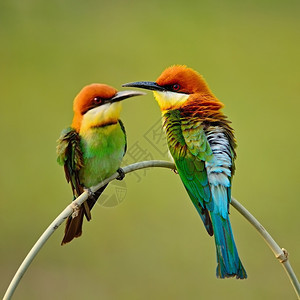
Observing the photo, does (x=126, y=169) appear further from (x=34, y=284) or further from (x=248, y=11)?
(x=248, y=11)

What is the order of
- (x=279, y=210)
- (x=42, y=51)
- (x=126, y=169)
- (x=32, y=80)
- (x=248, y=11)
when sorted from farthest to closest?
(x=248, y=11) < (x=42, y=51) < (x=32, y=80) < (x=279, y=210) < (x=126, y=169)

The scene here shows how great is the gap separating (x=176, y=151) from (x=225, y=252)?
14.8 inches

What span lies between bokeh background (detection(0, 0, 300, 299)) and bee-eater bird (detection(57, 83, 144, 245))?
182 millimetres

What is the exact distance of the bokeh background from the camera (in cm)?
338

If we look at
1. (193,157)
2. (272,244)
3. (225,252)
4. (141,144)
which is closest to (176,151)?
(193,157)

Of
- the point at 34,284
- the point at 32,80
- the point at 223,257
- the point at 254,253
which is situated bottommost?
the point at 254,253

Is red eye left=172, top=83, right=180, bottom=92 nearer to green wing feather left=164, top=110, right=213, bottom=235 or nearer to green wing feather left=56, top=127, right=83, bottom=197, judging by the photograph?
green wing feather left=164, top=110, right=213, bottom=235

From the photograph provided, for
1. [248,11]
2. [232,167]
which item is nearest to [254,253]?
[232,167]

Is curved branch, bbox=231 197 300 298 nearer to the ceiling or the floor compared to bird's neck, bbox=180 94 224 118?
nearer to the floor

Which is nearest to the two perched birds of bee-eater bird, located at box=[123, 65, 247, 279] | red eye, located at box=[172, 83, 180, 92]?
bee-eater bird, located at box=[123, 65, 247, 279]

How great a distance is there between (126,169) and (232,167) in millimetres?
404

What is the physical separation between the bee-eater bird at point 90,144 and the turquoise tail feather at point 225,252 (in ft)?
1.14

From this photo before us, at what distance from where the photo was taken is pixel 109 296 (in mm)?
3320

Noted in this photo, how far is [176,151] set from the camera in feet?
6.44
